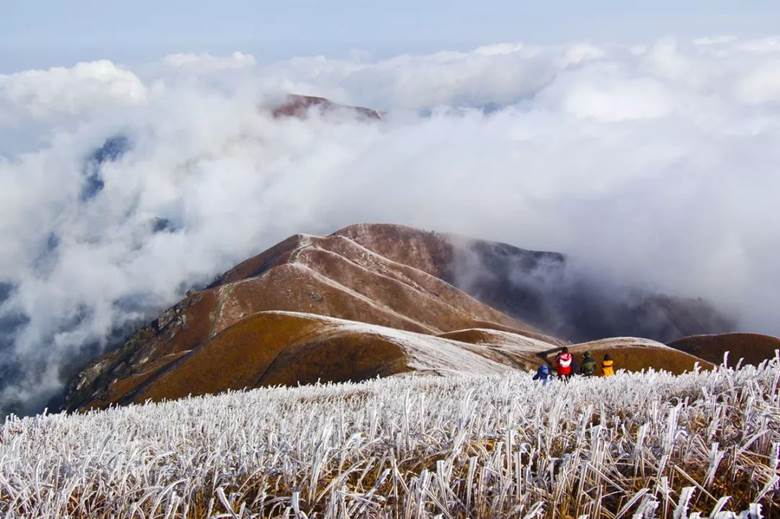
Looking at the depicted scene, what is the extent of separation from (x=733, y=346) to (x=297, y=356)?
362 feet

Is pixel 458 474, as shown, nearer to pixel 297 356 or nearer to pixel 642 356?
pixel 297 356

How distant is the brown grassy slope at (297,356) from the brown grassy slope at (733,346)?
87.2m

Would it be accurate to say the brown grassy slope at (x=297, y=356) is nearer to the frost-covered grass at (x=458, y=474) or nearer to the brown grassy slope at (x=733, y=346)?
the frost-covered grass at (x=458, y=474)

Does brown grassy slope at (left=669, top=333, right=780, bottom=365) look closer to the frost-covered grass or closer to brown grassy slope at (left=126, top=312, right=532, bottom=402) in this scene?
brown grassy slope at (left=126, top=312, right=532, bottom=402)

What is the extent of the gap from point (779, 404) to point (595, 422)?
1.60 meters

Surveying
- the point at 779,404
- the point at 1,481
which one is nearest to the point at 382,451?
the point at 1,481

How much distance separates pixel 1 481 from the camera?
519 cm

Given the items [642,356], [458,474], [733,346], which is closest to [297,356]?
[642,356]

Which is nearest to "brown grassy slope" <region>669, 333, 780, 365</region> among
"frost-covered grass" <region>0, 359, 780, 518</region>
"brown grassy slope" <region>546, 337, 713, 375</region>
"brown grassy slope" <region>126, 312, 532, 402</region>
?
"brown grassy slope" <region>546, 337, 713, 375</region>

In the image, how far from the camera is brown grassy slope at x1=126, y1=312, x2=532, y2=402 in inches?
2899

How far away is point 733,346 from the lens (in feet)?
530

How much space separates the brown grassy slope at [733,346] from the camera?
158 metres

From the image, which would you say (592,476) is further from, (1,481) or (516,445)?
(1,481)

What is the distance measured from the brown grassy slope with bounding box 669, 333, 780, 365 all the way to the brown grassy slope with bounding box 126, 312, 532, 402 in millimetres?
87205
